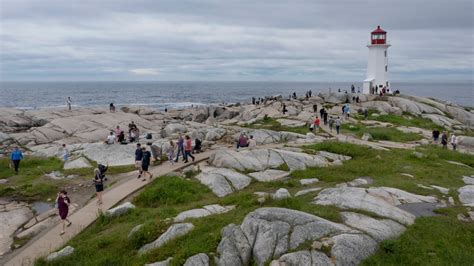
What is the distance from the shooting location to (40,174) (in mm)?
27016

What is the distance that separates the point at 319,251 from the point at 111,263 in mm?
6859

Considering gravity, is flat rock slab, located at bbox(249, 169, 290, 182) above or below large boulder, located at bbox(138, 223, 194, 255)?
below

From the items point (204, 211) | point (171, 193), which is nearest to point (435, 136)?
point (171, 193)

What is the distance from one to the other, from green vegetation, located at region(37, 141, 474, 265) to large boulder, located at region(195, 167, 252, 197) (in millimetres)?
500

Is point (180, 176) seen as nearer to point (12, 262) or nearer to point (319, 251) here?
point (12, 262)

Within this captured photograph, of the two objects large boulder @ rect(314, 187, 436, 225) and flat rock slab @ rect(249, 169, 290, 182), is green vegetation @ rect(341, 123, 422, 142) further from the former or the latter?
large boulder @ rect(314, 187, 436, 225)

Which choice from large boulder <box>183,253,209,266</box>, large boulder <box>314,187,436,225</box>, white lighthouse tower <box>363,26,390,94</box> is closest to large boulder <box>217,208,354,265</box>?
large boulder <box>183,253,209,266</box>

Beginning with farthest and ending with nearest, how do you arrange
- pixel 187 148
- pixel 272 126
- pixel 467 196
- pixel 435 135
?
pixel 272 126 → pixel 435 135 → pixel 187 148 → pixel 467 196

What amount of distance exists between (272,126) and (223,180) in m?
22.6

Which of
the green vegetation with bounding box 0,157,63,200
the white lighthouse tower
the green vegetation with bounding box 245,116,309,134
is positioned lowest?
the green vegetation with bounding box 0,157,63,200

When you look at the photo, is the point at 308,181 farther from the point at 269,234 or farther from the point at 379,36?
the point at 379,36

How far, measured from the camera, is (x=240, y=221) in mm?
14086

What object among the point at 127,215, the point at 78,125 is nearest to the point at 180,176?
the point at 127,215

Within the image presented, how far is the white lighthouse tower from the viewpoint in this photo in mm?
63625
